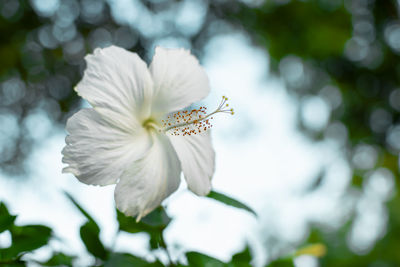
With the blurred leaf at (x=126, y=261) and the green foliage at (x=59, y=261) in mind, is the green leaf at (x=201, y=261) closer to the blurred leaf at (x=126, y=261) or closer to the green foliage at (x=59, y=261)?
the blurred leaf at (x=126, y=261)

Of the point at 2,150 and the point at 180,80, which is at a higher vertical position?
the point at 180,80

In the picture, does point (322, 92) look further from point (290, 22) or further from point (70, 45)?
point (70, 45)

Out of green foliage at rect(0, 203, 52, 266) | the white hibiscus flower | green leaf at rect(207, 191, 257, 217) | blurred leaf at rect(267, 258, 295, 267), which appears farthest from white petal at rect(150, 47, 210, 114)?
blurred leaf at rect(267, 258, 295, 267)

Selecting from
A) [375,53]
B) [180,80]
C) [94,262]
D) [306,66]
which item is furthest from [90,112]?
[375,53]

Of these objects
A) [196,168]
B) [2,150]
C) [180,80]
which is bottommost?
[2,150]

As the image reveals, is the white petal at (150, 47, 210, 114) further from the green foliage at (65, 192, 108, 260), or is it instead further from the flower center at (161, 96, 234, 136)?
the green foliage at (65, 192, 108, 260)

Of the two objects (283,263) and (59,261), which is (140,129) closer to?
(59,261)

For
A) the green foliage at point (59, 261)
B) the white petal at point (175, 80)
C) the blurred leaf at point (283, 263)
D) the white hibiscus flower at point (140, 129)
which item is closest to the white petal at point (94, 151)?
the white hibiscus flower at point (140, 129)
